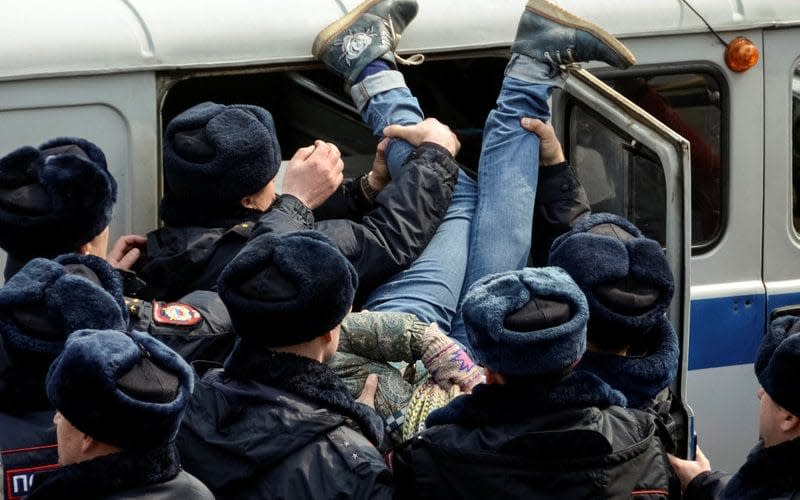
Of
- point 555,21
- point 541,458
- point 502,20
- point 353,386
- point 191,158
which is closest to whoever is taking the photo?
point 541,458

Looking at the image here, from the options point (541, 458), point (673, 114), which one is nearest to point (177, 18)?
Answer: point (673, 114)

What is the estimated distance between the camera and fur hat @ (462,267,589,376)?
3.09 m

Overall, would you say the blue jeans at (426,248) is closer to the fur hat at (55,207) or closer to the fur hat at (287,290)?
the fur hat at (55,207)

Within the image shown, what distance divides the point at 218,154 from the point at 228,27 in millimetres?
625

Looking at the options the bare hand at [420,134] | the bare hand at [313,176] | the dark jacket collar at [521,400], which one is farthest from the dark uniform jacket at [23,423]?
the bare hand at [420,134]

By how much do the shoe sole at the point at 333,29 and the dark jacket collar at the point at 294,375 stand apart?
1.72m

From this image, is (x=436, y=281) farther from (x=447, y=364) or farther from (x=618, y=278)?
(x=618, y=278)

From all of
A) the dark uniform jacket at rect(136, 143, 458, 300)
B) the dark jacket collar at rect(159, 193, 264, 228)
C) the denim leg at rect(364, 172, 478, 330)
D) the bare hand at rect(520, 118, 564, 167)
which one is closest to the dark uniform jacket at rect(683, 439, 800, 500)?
the denim leg at rect(364, 172, 478, 330)

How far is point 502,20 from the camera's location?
16.1 feet

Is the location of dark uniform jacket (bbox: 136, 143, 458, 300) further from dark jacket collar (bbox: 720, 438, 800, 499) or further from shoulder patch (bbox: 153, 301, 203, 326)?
dark jacket collar (bbox: 720, 438, 800, 499)

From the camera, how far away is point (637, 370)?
3.56m

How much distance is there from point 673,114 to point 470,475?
8.17 feet

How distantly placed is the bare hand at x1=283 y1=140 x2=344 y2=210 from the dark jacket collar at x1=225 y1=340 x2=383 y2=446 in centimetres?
123

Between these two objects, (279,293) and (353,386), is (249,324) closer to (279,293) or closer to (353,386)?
(279,293)
